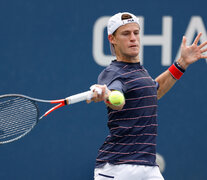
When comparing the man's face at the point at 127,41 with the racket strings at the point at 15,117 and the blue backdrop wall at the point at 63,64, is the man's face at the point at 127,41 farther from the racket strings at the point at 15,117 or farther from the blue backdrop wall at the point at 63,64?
the blue backdrop wall at the point at 63,64

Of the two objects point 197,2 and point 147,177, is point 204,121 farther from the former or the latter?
point 147,177

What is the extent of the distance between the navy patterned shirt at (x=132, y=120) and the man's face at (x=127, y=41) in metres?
0.09

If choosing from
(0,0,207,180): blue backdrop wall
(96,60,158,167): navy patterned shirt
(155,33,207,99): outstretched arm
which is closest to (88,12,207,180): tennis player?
(96,60,158,167): navy patterned shirt

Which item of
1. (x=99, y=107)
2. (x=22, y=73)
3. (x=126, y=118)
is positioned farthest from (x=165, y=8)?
(x=126, y=118)

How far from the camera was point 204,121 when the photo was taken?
15.8ft

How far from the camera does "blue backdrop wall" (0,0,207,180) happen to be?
187 inches

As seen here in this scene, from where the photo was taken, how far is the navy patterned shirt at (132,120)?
3043 mm

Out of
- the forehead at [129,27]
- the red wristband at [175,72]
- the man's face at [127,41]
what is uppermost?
the forehead at [129,27]

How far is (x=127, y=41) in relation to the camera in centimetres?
319

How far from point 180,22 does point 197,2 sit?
243mm

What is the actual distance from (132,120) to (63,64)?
1831 millimetres

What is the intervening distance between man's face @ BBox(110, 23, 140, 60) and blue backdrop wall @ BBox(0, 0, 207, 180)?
151 cm

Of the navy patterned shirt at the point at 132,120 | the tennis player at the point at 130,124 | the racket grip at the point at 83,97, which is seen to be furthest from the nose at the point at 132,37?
the racket grip at the point at 83,97

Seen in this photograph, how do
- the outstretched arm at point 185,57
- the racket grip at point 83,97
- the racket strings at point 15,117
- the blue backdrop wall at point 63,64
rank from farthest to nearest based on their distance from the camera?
the blue backdrop wall at point 63,64 → the outstretched arm at point 185,57 → the racket strings at point 15,117 → the racket grip at point 83,97
